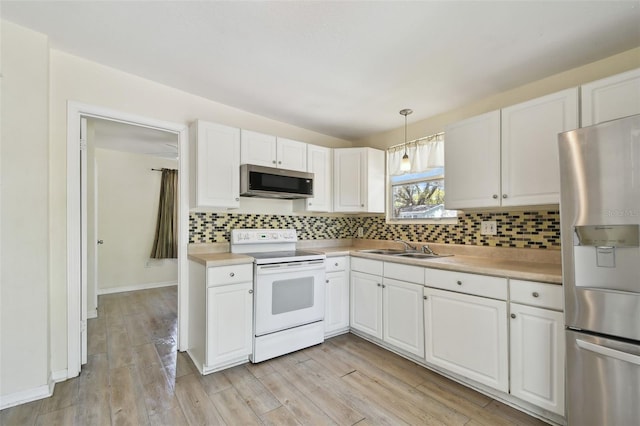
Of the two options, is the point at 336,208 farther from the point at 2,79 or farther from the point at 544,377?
the point at 2,79

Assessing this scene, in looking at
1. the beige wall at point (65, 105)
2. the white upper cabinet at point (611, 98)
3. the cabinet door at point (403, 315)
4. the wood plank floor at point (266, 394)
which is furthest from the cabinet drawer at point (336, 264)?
the white upper cabinet at point (611, 98)

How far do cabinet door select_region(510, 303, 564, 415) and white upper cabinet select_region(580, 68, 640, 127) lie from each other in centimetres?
122

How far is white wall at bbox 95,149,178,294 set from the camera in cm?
472

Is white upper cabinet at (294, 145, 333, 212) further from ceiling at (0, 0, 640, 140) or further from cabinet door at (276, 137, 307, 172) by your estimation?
ceiling at (0, 0, 640, 140)

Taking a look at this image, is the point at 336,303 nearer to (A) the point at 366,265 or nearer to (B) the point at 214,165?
(A) the point at 366,265

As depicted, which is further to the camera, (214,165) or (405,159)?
(405,159)

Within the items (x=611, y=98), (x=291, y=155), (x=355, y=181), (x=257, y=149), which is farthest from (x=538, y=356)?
(x=257, y=149)

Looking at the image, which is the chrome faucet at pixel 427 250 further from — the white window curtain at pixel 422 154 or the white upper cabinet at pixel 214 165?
the white upper cabinet at pixel 214 165

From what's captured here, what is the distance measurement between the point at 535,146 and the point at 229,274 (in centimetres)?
244

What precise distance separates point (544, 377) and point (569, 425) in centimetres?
25

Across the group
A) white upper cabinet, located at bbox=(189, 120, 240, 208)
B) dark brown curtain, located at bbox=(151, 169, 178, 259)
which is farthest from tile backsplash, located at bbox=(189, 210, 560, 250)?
dark brown curtain, located at bbox=(151, 169, 178, 259)

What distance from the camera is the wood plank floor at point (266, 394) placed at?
68.7 inches

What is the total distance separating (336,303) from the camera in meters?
2.95

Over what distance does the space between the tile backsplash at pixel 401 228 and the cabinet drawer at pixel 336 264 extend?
698 millimetres
